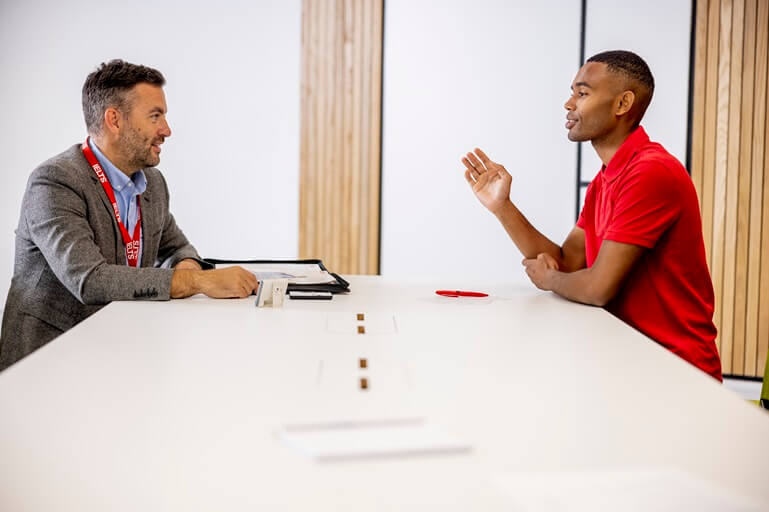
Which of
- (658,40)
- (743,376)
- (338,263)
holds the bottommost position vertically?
(743,376)

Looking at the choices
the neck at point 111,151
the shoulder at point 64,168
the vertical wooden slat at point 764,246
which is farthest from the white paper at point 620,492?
the vertical wooden slat at point 764,246

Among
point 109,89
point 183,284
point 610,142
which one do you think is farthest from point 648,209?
point 109,89

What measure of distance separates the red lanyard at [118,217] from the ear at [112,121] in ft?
0.34

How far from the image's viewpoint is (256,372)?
1.28 m

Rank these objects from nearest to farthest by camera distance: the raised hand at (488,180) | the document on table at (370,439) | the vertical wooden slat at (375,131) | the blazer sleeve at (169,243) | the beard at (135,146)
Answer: the document on table at (370,439) < the beard at (135,146) < the raised hand at (488,180) < the blazer sleeve at (169,243) < the vertical wooden slat at (375,131)

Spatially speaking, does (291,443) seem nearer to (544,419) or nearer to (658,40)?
(544,419)

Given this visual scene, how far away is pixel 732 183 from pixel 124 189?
367 cm

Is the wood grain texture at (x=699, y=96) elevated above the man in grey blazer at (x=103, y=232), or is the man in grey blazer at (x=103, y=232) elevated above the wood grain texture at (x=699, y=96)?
the wood grain texture at (x=699, y=96)

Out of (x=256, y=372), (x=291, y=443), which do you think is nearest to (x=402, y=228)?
(x=256, y=372)

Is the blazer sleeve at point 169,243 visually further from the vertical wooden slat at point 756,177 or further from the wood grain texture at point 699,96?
the vertical wooden slat at point 756,177

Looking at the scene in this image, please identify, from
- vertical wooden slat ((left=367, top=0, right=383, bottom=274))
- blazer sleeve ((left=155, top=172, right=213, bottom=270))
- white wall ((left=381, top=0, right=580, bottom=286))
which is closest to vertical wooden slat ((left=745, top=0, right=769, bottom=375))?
white wall ((left=381, top=0, right=580, bottom=286))

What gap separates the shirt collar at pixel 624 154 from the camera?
247cm

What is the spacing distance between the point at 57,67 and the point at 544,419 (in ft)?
16.9

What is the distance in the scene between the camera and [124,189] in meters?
2.64
